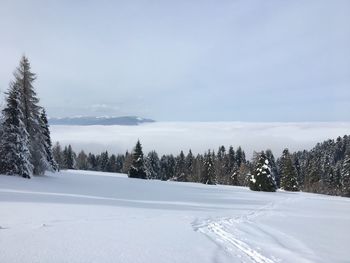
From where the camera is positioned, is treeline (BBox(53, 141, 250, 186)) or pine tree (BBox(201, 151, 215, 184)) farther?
treeline (BBox(53, 141, 250, 186))

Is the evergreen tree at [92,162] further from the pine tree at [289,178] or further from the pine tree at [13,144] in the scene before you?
the pine tree at [13,144]

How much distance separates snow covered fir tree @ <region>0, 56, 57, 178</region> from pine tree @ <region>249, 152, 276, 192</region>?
1023 inches

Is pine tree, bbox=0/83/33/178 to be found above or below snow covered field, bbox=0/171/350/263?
above

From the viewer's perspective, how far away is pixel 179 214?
17.6 metres

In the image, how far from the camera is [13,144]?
1141 inches

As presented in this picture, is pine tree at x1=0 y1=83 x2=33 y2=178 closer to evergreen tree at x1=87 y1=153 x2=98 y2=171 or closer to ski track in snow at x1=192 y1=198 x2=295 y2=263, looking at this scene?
ski track in snow at x1=192 y1=198 x2=295 y2=263

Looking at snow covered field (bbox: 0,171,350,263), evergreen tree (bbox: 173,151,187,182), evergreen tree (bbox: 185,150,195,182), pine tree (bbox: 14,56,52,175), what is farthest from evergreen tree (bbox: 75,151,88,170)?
snow covered field (bbox: 0,171,350,263)

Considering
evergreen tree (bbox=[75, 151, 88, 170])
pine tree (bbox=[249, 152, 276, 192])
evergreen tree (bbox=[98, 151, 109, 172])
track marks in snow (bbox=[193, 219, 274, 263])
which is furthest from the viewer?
evergreen tree (bbox=[75, 151, 88, 170])

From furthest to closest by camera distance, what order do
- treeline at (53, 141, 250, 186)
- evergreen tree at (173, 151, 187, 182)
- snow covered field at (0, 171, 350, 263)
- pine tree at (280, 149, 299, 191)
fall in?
evergreen tree at (173, 151, 187, 182) → treeline at (53, 141, 250, 186) → pine tree at (280, 149, 299, 191) → snow covered field at (0, 171, 350, 263)

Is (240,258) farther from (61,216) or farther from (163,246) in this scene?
(61,216)

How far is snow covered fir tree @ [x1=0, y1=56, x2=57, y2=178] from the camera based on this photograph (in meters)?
29.0

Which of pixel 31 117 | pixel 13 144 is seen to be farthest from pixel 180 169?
pixel 13 144

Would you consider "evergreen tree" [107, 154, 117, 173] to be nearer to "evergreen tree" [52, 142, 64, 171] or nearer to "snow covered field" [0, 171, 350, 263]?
"evergreen tree" [52, 142, 64, 171]

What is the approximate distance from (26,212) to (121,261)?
6.69m
